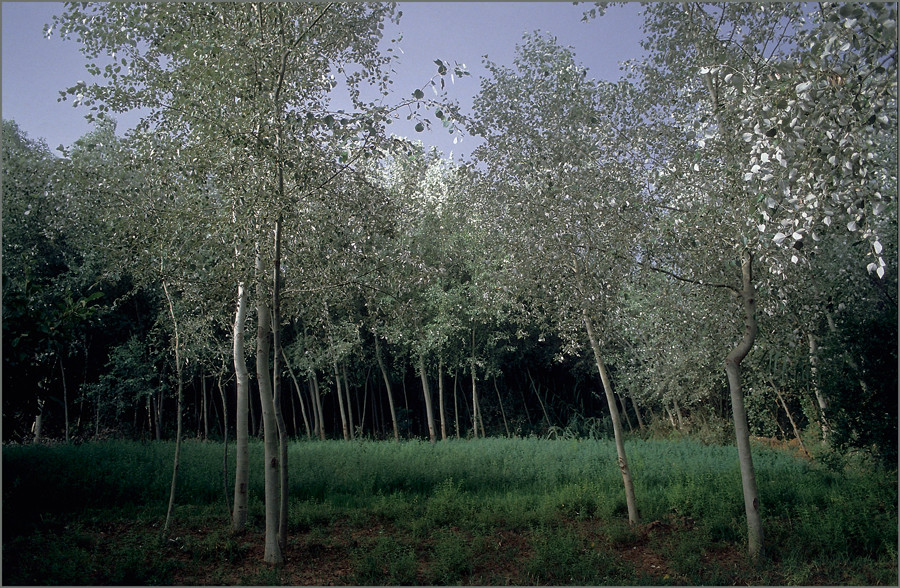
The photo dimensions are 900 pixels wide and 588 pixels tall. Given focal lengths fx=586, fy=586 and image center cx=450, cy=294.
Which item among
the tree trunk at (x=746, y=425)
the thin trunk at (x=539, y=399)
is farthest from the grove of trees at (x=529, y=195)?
the thin trunk at (x=539, y=399)

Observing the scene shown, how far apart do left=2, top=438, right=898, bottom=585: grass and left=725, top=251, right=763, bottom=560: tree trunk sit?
299mm

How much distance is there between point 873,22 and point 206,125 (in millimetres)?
5647

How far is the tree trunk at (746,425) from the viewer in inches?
242

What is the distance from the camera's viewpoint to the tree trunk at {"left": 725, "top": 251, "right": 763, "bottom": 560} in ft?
20.2

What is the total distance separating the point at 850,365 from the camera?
823 cm

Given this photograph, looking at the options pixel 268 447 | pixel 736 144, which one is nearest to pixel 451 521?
pixel 268 447

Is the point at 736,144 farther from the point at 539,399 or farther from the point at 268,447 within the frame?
the point at 539,399

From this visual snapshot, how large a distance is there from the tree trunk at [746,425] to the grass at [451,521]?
0.98ft

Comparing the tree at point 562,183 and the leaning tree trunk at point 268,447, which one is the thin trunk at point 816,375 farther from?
the leaning tree trunk at point 268,447

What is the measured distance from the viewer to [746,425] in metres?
6.17

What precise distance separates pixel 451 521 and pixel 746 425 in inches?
148

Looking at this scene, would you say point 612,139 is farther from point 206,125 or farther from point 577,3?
point 206,125

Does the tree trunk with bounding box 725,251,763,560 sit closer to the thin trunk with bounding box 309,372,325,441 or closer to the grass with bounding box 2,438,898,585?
the grass with bounding box 2,438,898,585

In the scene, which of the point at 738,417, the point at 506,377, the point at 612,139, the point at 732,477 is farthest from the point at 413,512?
the point at 506,377
